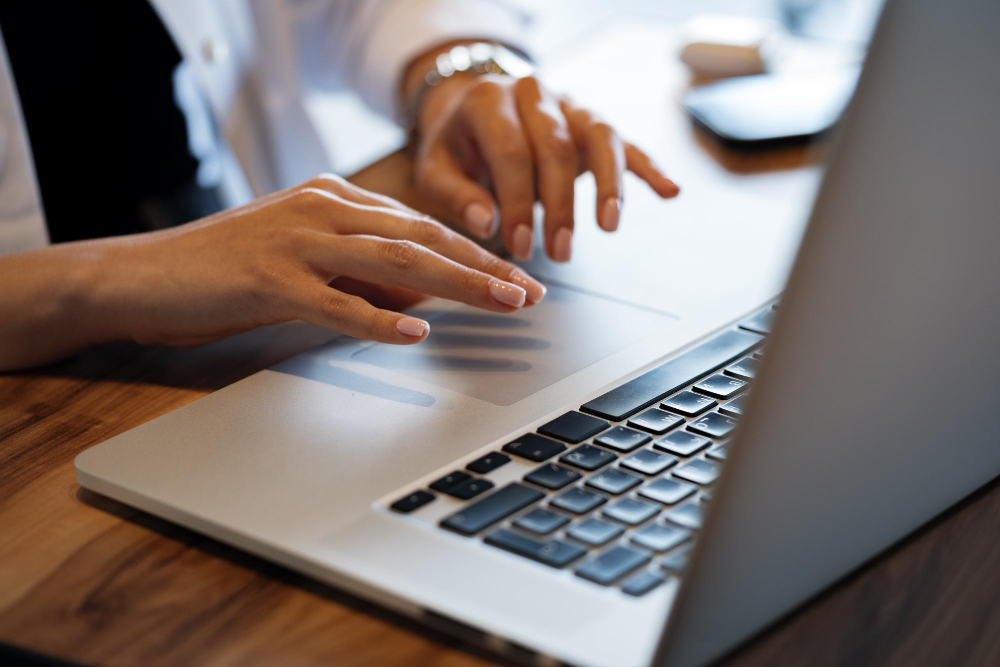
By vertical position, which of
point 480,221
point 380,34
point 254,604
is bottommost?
point 254,604

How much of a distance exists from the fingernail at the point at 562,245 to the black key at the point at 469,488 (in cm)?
27

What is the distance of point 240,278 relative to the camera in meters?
0.50

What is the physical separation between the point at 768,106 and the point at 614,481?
0.64m

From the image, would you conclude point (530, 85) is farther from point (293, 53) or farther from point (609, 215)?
point (293, 53)

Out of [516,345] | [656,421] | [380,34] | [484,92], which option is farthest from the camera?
[380,34]

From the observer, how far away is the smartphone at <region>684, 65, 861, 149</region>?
2.74ft

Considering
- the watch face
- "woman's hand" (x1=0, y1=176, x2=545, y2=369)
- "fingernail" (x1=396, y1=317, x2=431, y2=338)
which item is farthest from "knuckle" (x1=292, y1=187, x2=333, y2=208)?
the watch face

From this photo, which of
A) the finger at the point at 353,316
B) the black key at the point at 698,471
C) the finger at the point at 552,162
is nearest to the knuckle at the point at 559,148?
the finger at the point at 552,162

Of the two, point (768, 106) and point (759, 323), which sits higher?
point (768, 106)

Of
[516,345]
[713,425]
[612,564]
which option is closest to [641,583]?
[612,564]

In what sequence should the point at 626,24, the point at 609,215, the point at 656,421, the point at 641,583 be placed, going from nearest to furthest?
1. the point at 641,583
2. the point at 656,421
3. the point at 609,215
4. the point at 626,24

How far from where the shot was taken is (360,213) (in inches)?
20.9

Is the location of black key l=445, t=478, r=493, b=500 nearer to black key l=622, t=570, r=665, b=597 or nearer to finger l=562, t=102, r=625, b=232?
black key l=622, t=570, r=665, b=597

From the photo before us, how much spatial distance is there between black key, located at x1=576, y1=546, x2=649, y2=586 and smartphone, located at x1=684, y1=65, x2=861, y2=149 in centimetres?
59
